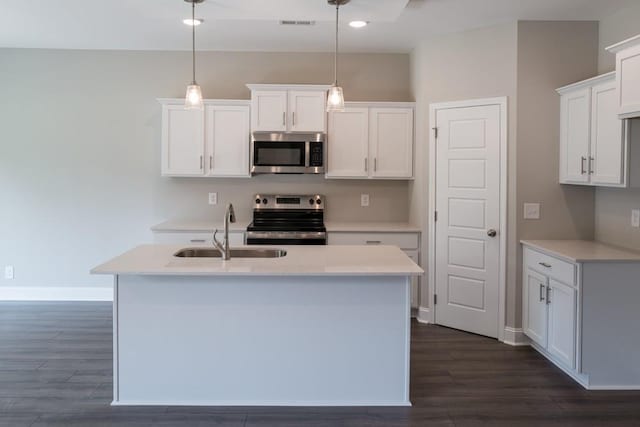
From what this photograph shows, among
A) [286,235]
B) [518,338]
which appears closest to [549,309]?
[518,338]

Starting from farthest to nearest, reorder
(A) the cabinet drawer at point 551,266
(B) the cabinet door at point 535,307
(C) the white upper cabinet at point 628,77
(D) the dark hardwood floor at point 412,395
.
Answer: (B) the cabinet door at point 535,307 → (A) the cabinet drawer at point 551,266 → (C) the white upper cabinet at point 628,77 → (D) the dark hardwood floor at point 412,395

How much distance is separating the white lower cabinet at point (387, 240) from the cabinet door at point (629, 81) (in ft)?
6.87

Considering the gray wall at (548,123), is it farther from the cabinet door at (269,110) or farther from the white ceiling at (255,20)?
the cabinet door at (269,110)

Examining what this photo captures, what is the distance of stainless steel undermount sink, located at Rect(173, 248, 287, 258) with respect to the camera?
11.3 ft

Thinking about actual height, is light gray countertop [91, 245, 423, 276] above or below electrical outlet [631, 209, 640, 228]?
below

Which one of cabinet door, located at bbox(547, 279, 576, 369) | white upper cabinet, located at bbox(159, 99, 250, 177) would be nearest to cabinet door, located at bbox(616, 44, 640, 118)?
cabinet door, located at bbox(547, 279, 576, 369)

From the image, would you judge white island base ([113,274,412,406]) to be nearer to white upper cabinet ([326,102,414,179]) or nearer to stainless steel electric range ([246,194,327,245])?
stainless steel electric range ([246,194,327,245])

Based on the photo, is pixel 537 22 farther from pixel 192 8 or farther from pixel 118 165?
pixel 118 165

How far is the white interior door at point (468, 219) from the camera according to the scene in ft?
14.3

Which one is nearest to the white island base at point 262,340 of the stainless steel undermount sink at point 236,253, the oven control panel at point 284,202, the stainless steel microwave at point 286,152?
the stainless steel undermount sink at point 236,253

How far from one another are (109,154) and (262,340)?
3374mm

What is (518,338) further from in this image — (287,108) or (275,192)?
(287,108)

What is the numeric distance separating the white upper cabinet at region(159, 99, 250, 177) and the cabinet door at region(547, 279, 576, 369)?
2984mm

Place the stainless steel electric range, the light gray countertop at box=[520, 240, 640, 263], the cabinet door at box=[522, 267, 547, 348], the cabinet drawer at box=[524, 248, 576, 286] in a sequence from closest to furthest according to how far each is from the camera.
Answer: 1. the light gray countertop at box=[520, 240, 640, 263]
2. the cabinet drawer at box=[524, 248, 576, 286]
3. the cabinet door at box=[522, 267, 547, 348]
4. the stainless steel electric range
